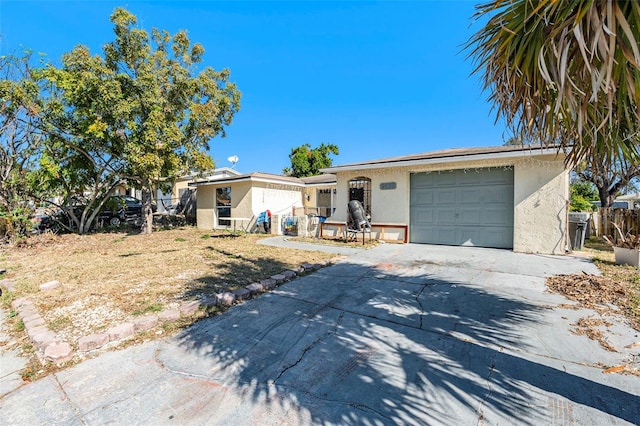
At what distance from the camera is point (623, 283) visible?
5.08 meters

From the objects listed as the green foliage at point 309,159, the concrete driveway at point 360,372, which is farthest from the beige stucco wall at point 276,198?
the green foliage at point 309,159

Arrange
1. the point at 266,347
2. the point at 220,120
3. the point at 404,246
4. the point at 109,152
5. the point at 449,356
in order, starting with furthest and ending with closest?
the point at 220,120 → the point at 109,152 → the point at 404,246 → the point at 266,347 → the point at 449,356

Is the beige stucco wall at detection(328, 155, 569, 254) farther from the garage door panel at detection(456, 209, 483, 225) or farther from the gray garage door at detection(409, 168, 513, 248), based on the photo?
the garage door panel at detection(456, 209, 483, 225)

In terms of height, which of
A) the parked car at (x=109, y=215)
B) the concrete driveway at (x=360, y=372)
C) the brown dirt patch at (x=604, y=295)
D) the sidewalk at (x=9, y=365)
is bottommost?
the sidewalk at (x=9, y=365)

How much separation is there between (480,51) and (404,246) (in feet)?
24.0

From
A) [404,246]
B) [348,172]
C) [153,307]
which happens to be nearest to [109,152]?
[348,172]

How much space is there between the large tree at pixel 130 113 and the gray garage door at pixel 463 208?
10506mm

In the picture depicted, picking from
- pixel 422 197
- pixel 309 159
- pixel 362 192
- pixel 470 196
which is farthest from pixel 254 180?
pixel 309 159

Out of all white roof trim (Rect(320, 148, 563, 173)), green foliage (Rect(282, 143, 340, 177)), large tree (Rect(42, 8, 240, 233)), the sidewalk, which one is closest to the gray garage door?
white roof trim (Rect(320, 148, 563, 173))

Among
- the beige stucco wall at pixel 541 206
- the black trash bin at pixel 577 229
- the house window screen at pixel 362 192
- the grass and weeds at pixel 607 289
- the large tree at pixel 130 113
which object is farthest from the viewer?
the house window screen at pixel 362 192

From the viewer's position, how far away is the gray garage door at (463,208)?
29.1 feet

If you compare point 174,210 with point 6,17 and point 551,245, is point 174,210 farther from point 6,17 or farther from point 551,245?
point 551,245

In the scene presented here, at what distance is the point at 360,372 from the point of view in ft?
8.61

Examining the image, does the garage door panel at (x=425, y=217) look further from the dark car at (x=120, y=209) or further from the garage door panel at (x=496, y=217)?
the dark car at (x=120, y=209)
